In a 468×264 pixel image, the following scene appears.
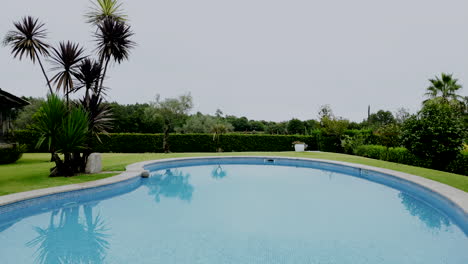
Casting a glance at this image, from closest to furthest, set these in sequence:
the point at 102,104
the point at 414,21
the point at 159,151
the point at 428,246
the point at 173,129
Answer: the point at 428,246
the point at 102,104
the point at 414,21
the point at 159,151
the point at 173,129

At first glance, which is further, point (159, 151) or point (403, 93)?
point (403, 93)

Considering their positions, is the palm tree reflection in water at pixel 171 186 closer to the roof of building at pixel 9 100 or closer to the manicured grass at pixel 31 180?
the manicured grass at pixel 31 180

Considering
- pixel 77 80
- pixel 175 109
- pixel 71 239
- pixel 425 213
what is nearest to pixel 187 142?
pixel 77 80

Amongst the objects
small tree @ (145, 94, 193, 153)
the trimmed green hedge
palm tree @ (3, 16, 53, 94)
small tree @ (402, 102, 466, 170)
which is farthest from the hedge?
small tree @ (145, 94, 193, 153)

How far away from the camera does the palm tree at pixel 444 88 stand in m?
22.5

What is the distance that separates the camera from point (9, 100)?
13.0 m

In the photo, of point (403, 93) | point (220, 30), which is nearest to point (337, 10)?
point (220, 30)

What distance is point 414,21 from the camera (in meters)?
14.8

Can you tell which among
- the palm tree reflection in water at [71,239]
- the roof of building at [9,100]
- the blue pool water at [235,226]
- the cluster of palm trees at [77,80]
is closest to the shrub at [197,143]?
the roof of building at [9,100]

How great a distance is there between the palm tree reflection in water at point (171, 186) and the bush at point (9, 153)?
7.26 metres

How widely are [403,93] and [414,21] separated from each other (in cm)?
1669

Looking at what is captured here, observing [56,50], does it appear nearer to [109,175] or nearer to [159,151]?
[109,175]

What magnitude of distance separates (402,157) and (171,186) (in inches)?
437

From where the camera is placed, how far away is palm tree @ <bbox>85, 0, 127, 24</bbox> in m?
9.62
